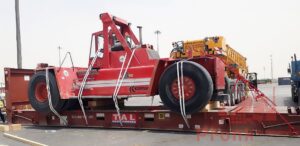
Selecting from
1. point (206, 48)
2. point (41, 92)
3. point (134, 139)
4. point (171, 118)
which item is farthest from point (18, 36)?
point (134, 139)

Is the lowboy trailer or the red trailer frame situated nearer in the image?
the red trailer frame

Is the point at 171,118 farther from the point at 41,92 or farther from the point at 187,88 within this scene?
the point at 41,92

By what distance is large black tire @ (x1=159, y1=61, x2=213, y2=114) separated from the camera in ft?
23.4

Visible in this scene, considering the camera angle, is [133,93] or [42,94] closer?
[133,93]

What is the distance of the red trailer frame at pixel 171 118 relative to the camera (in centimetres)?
661

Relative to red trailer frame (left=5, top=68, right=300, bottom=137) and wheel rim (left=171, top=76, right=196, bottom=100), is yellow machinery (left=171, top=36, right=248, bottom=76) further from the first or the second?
wheel rim (left=171, top=76, right=196, bottom=100)

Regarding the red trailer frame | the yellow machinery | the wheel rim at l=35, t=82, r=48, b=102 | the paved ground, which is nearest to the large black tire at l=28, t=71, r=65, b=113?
the wheel rim at l=35, t=82, r=48, b=102

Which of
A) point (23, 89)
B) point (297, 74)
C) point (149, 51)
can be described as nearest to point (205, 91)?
point (149, 51)

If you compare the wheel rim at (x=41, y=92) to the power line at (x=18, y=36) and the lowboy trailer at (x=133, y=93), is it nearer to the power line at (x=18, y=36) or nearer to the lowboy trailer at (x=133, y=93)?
the lowboy trailer at (x=133, y=93)

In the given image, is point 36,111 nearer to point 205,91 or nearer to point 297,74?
point 205,91

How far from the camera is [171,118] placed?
7.77 metres

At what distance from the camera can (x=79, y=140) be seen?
286 inches

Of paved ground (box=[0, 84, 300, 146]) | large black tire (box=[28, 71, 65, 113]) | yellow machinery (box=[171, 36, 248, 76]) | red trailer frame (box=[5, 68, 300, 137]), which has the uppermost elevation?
yellow machinery (box=[171, 36, 248, 76])

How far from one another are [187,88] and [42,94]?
4746 mm
